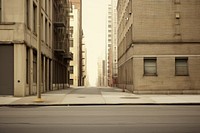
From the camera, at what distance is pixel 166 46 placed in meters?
34.2

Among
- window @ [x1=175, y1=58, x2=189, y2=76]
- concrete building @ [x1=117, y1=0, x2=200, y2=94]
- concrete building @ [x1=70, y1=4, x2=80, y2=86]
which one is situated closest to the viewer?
concrete building @ [x1=117, y1=0, x2=200, y2=94]

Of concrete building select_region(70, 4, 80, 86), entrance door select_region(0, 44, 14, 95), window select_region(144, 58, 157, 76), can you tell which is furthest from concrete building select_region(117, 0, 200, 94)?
concrete building select_region(70, 4, 80, 86)

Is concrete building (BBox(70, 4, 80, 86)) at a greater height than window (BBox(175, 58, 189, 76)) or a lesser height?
greater

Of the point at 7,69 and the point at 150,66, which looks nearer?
the point at 7,69

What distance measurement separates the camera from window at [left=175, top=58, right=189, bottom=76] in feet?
113

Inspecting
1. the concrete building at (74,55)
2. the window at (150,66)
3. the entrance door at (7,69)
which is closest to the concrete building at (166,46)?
the window at (150,66)

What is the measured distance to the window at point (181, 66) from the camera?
34.3 meters

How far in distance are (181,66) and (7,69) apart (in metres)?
15.1

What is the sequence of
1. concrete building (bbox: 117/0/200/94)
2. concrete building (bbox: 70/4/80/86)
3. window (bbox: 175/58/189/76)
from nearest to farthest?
concrete building (bbox: 117/0/200/94)
window (bbox: 175/58/189/76)
concrete building (bbox: 70/4/80/86)

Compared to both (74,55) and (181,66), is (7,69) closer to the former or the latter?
(181,66)

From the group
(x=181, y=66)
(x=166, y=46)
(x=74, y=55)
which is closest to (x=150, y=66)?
(x=166, y=46)

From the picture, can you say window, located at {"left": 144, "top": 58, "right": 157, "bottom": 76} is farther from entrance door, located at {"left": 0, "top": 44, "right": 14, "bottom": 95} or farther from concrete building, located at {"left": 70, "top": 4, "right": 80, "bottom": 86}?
concrete building, located at {"left": 70, "top": 4, "right": 80, "bottom": 86}

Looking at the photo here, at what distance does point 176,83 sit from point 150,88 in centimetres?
230

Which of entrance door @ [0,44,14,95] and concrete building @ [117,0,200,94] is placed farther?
concrete building @ [117,0,200,94]
